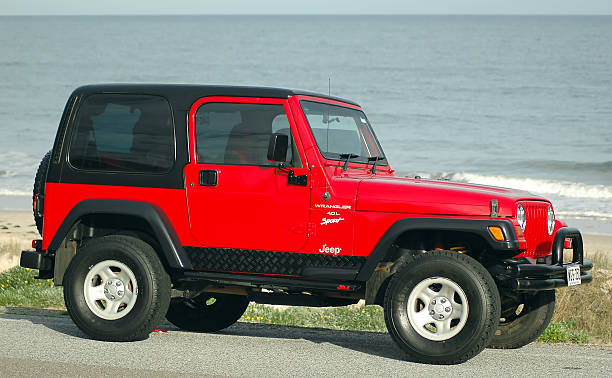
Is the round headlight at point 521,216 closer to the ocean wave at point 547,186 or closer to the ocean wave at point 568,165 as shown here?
the ocean wave at point 547,186

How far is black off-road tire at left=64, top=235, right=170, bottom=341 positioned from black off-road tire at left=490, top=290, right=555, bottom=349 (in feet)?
9.16

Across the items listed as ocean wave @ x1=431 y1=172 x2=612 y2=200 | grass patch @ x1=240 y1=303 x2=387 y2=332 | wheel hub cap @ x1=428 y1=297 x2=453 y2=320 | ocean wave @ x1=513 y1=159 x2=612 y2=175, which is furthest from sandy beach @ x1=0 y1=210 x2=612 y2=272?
ocean wave @ x1=513 y1=159 x2=612 y2=175

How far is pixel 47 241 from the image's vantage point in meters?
8.46

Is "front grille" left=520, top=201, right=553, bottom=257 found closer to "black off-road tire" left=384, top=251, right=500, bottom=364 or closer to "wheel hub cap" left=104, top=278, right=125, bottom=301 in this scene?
"black off-road tire" left=384, top=251, right=500, bottom=364

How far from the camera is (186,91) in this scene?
27.0 ft

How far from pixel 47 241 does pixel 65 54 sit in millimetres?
91617

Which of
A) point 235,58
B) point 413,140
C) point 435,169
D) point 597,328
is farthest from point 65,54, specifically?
point 597,328

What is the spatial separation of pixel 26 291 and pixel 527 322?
671 centimetres

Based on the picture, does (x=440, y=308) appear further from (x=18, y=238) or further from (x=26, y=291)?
(x=18, y=238)

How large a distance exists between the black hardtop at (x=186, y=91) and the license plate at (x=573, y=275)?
2.51m

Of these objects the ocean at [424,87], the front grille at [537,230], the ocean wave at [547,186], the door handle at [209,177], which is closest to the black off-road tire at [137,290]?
the door handle at [209,177]

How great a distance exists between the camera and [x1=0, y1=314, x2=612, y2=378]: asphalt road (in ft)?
22.7

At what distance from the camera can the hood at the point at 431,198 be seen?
730 centimetres

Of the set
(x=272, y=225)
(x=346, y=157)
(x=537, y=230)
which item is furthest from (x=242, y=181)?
(x=537, y=230)
